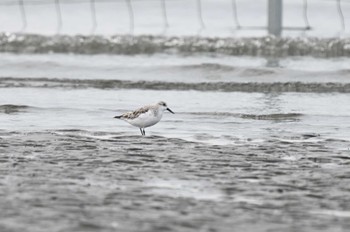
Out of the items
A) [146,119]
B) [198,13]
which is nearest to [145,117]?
[146,119]

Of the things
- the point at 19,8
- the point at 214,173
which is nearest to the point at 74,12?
the point at 19,8

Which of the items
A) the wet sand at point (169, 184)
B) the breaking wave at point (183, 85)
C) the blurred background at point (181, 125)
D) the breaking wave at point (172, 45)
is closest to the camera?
the wet sand at point (169, 184)

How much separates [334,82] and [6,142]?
8872mm

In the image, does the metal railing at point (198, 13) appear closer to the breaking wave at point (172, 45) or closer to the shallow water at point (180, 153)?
the breaking wave at point (172, 45)

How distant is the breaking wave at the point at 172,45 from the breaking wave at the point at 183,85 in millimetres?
6175

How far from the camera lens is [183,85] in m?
19.1

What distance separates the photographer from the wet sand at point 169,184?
7.61 m

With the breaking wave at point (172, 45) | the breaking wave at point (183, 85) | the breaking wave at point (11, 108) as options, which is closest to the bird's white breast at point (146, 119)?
the breaking wave at point (11, 108)

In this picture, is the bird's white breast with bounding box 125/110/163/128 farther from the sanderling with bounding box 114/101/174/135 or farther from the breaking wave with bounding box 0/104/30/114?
the breaking wave with bounding box 0/104/30/114

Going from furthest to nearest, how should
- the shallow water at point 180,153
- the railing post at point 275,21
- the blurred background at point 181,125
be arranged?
the railing post at point 275,21 < the blurred background at point 181,125 < the shallow water at point 180,153

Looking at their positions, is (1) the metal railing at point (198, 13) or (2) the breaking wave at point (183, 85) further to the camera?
(1) the metal railing at point (198, 13)

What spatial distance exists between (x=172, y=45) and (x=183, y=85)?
24.7 ft

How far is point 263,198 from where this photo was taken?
27.7 feet

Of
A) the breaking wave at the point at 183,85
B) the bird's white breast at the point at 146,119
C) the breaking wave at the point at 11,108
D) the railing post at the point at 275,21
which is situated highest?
the railing post at the point at 275,21
